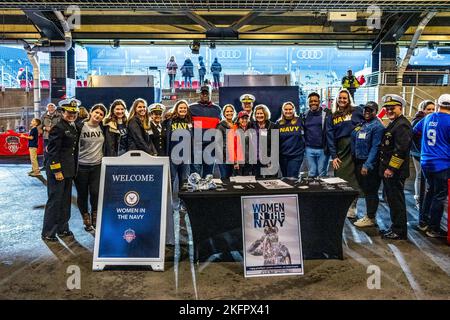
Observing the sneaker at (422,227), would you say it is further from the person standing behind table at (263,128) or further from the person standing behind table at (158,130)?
the person standing behind table at (158,130)

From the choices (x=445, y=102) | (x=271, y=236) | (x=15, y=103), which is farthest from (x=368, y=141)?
(x=15, y=103)

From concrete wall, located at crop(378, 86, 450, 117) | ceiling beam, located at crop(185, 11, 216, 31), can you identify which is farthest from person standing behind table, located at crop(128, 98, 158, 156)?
concrete wall, located at crop(378, 86, 450, 117)

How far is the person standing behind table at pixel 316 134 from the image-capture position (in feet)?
18.9

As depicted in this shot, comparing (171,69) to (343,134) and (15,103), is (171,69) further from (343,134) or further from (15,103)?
(343,134)

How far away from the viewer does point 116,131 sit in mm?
5320

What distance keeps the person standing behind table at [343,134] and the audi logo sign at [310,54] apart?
59.7 ft

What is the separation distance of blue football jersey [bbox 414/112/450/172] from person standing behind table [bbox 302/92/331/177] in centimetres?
131

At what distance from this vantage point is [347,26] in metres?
15.3

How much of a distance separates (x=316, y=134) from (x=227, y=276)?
2.78 meters

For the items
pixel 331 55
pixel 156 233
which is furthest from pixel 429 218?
pixel 331 55

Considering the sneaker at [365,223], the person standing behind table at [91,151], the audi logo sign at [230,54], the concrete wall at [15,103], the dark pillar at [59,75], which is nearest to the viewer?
the person standing behind table at [91,151]

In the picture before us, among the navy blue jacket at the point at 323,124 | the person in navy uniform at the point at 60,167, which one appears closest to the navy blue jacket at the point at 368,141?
the navy blue jacket at the point at 323,124

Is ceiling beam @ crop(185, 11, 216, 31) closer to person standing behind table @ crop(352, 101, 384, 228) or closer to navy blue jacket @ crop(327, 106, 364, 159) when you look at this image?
navy blue jacket @ crop(327, 106, 364, 159)

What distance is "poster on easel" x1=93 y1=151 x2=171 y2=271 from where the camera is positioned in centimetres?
391
